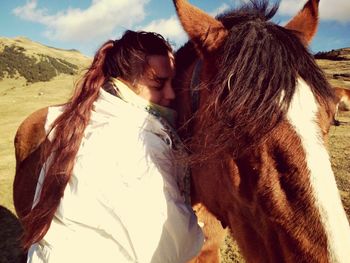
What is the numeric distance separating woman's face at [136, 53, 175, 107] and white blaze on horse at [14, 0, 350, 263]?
0.32 meters

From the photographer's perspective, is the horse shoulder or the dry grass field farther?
the dry grass field

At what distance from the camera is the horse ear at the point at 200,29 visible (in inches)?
64.4

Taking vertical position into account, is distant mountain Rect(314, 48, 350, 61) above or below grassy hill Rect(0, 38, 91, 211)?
above

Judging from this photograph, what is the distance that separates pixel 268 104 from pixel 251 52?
27 cm

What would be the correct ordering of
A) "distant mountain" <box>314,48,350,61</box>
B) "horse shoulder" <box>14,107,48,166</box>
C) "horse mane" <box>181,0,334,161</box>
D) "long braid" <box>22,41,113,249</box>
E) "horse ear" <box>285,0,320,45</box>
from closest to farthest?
"horse mane" <box>181,0,334,161</box> < "long braid" <box>22,41,113,249</box> < "horse ear" <box>285,0,320,45</box> < "distant mountain" <box>314,48,350,61</box> < "horse shoulder" <box>14,107,48,166</box>

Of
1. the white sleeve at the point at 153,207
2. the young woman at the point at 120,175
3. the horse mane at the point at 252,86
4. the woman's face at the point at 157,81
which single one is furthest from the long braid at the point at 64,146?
the horse mane at the point at 252,86

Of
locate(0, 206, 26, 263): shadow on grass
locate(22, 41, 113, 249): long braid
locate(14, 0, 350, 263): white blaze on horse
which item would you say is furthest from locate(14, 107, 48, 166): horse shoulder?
locate(14, 0, 350, 263): white blaze on horse

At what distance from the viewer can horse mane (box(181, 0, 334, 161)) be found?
1344mm

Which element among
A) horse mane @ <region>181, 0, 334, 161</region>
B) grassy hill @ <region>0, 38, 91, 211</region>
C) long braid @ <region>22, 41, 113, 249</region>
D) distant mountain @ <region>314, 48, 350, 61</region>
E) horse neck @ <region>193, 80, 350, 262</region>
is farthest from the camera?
grassy hill @ <region>0, 38, 91, 211</region>

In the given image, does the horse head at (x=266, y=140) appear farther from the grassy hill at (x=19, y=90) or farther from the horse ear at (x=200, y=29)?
the grassy hill at (x=19, y=90)

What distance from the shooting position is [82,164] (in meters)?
1.81

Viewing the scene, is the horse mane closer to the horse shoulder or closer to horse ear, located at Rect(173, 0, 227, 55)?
horse ear, located at Rect(173, 0, 227, 55)

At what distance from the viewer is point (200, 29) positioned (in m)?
1.66

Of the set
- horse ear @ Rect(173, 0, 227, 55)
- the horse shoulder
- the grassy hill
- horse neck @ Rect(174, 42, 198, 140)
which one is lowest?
the grassy hill
